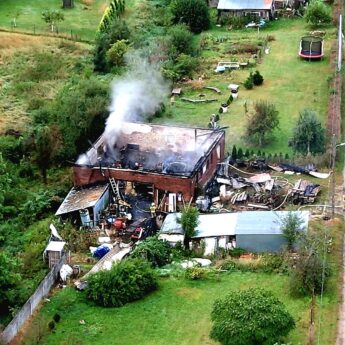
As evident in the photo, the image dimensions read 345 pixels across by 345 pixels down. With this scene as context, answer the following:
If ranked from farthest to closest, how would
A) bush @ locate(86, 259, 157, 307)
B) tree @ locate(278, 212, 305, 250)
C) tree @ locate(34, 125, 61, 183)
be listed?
tree @ locate(34, 125, 61, 183) < tree @ locate(278, 212, 305, 250) < bush @ locate(86, 259, 157, 307)

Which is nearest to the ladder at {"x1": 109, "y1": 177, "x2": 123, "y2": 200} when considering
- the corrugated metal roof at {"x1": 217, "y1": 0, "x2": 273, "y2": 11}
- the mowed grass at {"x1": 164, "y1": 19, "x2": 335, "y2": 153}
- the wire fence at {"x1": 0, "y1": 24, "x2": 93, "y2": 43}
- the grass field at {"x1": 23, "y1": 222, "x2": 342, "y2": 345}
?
the grass field at {"x1": 23, "y1": 222, "x2": 342, "y2": 345}

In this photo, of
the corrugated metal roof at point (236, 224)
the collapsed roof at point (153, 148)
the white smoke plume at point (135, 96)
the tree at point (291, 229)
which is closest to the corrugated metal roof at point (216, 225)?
the corrugated metal roof at point (236, 224)

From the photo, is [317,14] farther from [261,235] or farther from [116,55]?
[261,235]

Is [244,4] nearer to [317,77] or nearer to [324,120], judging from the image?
[317,77]

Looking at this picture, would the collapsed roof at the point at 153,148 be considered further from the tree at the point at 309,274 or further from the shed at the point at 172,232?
the tree at the point at 309,274

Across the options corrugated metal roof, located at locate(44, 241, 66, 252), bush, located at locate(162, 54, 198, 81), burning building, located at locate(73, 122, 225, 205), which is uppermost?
bush, located at locate(162, 54, 198, 81)

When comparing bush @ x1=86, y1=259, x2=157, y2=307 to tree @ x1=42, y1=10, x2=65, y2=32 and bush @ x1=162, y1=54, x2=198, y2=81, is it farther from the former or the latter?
tree @ x1=42, y1=10, x2=65, y2=32
